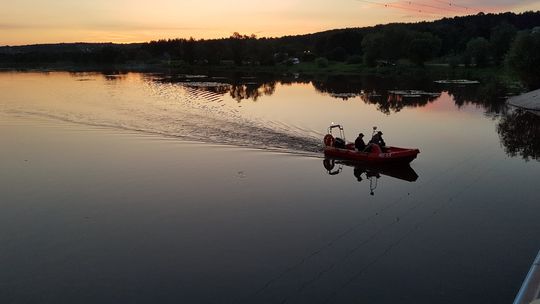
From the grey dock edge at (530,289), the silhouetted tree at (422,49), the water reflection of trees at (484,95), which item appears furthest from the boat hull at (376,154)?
the silhouetted tree at (422,49)

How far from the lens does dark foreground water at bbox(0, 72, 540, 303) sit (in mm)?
11492

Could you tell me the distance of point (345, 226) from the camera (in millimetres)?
15148

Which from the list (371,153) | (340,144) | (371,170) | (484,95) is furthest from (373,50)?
(371,170)

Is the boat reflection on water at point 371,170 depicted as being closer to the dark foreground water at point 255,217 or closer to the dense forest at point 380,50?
the dark foreground water at point 255,217

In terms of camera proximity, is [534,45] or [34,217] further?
[534,45]

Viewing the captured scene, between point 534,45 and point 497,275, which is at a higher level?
point 534,45

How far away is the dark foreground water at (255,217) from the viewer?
452 inches

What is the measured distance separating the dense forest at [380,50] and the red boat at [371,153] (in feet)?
141

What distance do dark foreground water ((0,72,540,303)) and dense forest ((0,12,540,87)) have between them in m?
44.3

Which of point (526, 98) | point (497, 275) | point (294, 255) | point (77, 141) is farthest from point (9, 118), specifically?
point (526, 98)

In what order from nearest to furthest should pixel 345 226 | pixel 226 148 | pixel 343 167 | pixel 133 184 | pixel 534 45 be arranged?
1. pixel 345 226
2. pixel 133 184
3. pixel 343 167
4. pixel 226 148
5. pixel 534 45

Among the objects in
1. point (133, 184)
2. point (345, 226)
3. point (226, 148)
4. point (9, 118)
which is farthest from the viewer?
point (9, 118)

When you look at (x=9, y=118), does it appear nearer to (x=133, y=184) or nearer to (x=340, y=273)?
(x=133, y=184)

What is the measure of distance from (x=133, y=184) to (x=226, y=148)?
7458 mm
